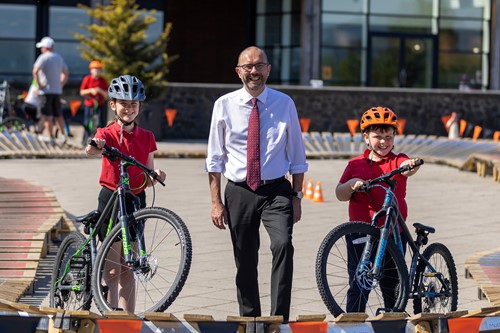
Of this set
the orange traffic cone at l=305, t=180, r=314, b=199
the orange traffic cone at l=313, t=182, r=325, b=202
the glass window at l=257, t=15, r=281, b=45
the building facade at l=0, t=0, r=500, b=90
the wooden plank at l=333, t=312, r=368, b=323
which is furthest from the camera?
the glass window at l=257, t=15, r=281, b=45

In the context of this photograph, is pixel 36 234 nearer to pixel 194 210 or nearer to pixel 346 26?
pixel 194 210

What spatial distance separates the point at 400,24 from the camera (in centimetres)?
3819

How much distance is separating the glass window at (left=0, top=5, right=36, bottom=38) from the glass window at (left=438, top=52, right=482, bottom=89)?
468 inches

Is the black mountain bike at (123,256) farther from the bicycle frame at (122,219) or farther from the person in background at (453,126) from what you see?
the person in background at (453,126)

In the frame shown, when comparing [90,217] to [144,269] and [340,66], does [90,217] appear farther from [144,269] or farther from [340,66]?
[340,66]

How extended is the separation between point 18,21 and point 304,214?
2202 centimetres

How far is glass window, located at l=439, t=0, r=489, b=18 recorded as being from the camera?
1524 inches

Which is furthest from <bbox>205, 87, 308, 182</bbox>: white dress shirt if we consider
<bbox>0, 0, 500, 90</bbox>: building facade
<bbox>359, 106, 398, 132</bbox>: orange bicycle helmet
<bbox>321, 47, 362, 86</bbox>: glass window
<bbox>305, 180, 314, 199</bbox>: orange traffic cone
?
<bbox>321, 47, 362, 86</bbox>: glass window

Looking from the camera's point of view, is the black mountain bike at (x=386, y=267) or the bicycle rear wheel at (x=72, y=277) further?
the bicycle rear wheel at (x=72, y=277)

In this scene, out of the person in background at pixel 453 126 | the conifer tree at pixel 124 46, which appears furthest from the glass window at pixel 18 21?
the person in background at pixel 453 126

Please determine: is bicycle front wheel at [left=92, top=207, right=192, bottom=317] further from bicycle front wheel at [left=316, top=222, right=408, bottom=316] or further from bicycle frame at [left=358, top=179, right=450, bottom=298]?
bicycle frame at [left=358, top=179, right=450, bottom=298]

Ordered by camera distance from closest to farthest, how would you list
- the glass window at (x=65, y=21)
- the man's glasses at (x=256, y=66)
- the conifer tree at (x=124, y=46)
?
the man's glasses at (x=256, y=66)
the conifer tree at (x=124, y=46)
the glass window at (x=65, y=21)

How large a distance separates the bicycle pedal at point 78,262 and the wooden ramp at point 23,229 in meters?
0.54

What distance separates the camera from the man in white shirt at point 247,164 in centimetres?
755
